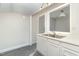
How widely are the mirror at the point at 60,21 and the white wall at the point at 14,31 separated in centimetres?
65

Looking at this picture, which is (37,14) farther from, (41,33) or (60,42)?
(60,42)

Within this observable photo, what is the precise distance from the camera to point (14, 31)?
221 centimetres

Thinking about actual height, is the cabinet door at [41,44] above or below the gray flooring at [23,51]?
above

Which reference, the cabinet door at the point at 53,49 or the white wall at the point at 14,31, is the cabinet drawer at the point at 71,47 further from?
the white wall at the point at 14,31

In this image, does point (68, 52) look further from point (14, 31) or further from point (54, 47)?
point (14, 31)

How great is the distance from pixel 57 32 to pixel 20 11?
3.56 ft

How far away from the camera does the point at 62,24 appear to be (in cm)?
227

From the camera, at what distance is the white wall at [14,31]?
2152mm

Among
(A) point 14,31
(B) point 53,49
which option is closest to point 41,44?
(B) point 53,49

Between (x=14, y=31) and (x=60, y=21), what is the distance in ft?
3.85

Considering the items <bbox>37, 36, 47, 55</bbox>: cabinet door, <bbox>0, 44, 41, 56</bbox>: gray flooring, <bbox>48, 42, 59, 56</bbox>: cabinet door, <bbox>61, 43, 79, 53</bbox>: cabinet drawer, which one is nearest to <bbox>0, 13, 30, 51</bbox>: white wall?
<bbox>0, 44, 41, 56</bbox>: gray flooring

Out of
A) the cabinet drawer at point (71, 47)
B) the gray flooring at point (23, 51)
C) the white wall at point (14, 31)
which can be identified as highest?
the white wall at point (14, 31)

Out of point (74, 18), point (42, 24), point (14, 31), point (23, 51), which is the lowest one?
point (23, 51)

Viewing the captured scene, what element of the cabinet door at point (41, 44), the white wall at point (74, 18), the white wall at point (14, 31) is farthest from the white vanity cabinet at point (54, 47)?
the white wall at point (74, 18)
